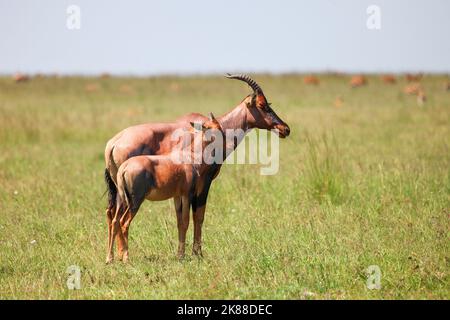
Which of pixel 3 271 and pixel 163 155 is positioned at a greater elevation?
pixel 163 155

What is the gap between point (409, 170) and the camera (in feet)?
45.5

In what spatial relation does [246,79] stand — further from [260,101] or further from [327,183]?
[327,183]

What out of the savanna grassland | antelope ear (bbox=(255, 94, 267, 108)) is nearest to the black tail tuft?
the savanna grassland

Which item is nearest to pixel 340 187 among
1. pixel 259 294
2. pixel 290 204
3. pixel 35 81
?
pixel 290 204

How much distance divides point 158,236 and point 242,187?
10.6 ft

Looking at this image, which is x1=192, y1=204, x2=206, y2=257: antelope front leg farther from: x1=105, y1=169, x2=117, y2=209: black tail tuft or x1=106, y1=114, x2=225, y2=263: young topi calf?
x1=105, y1=169, x2=117, y2=209: black tail tuft

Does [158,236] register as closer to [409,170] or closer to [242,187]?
[242,187]

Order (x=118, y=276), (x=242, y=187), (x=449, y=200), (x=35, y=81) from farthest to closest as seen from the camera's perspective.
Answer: (x=35, y=81)
(x=242, y=187)
(x=449, y=200)
(x=118, y=276)

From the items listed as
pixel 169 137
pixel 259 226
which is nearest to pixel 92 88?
pixel 259 226

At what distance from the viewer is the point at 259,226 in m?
10.5

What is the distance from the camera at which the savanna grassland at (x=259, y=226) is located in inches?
318

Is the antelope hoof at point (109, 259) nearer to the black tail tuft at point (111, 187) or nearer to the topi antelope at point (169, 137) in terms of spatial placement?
the topi antelope at point (169, 137)

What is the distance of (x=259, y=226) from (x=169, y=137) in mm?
1859

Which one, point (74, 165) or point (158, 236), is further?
point (74, 165)
